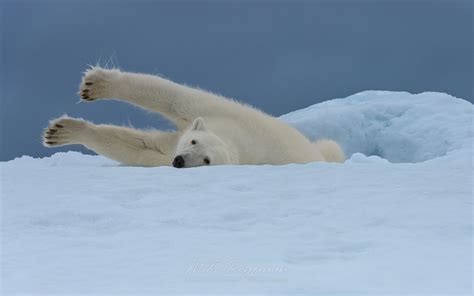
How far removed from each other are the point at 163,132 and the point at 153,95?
0.44 metres

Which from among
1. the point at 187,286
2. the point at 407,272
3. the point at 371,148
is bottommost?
the point at 187,286

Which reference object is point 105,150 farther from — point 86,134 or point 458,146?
point 458,146

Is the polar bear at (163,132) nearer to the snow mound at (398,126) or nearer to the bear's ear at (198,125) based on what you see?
the bear's ear at (198,125)

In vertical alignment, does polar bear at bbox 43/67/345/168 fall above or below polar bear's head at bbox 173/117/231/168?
above

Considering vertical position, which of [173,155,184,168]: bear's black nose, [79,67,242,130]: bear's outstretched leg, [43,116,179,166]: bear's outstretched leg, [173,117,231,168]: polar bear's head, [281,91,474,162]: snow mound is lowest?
[173,155,184,168]: bear's black nose

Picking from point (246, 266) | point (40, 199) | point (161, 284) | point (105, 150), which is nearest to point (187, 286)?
point (161, 284)

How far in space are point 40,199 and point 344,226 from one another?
2.20m

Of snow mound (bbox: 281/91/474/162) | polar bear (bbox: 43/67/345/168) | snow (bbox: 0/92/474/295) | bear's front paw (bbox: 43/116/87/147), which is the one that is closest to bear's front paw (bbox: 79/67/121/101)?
polar bear (bbox: 43/67/345/168)

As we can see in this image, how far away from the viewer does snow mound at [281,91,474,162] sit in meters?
14.1

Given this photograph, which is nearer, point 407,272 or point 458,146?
point 407,272

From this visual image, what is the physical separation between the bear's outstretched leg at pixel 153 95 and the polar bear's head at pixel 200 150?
2.78 feet

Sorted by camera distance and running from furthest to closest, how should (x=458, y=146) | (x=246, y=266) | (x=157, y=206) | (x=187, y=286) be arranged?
(x=458, y=146) < (x=157, y=206) < (x=246, y=266) < (x=187, y=286)

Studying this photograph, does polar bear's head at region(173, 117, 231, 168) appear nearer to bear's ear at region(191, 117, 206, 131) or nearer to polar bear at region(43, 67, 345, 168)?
bear's ear at region(191, 117, 206, 131)

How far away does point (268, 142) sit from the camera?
7.96m
